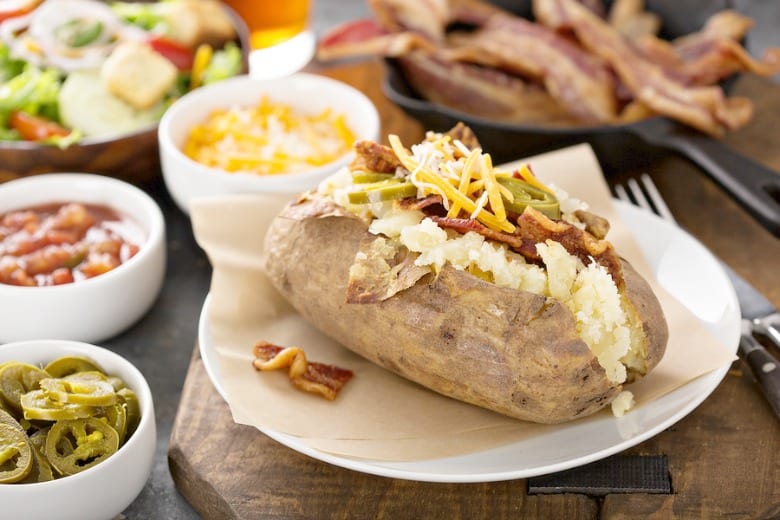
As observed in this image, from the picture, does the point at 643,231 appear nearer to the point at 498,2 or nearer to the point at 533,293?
the point at 533,293

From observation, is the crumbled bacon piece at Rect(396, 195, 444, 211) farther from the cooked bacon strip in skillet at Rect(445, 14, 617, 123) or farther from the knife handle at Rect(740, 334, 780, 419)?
the cooked bacon strip in skillet at Rect(445, 14, 617, 123)

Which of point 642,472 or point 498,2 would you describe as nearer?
point 642,472

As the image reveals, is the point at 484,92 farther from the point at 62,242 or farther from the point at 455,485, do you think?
the point at 455,485

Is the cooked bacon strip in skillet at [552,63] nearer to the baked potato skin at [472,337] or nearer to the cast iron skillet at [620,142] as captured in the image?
the cast iron skillet at [620,142]

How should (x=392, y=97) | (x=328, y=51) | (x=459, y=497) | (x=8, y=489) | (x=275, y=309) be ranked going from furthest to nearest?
(x=328, y=51) < (x=392, y=97) < (x=275, y=309) < (x=459, y=497) < (x=8, y=489)

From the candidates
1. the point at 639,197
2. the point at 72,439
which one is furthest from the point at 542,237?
the point at 72,439

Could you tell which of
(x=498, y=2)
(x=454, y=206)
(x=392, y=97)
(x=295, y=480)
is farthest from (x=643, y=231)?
(x=498, y=2)

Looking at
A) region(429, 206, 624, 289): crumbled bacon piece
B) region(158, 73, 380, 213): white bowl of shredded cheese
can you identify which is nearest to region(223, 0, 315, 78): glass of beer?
region(158, 73, 380, 213): white bowl of shredded cheese
